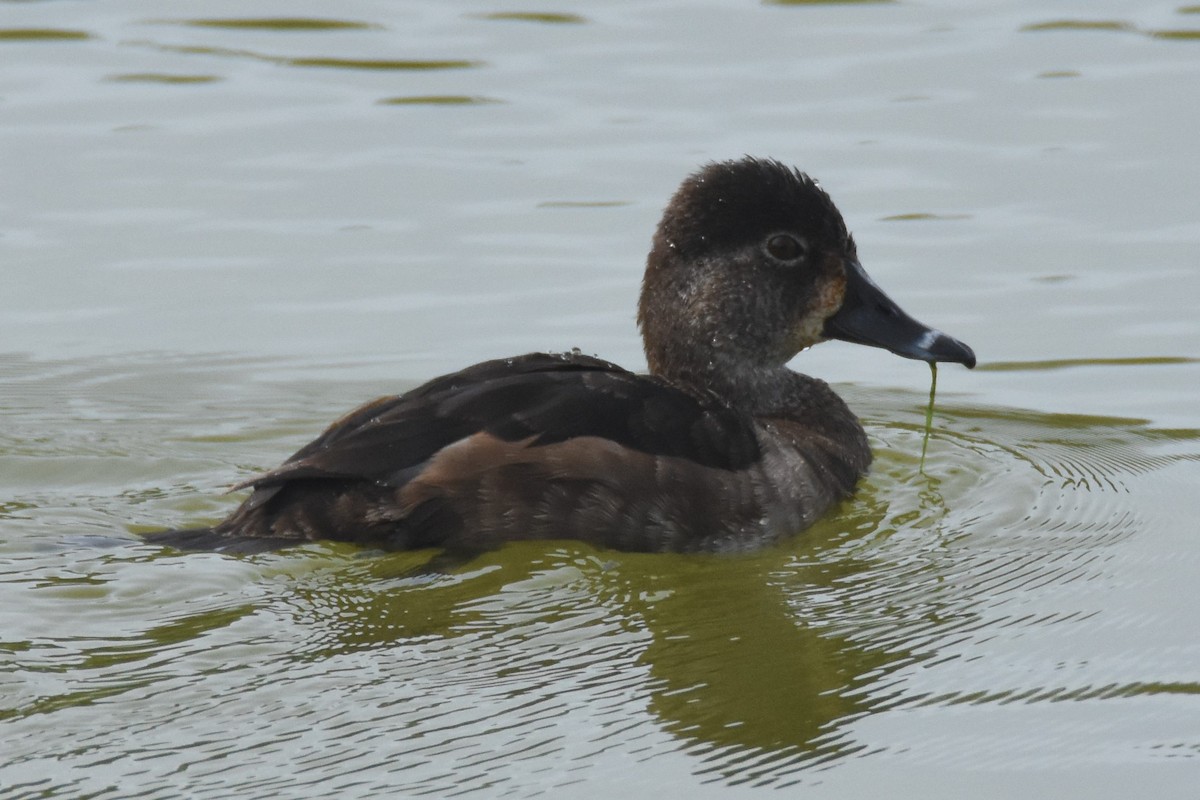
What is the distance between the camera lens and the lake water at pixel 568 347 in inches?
196

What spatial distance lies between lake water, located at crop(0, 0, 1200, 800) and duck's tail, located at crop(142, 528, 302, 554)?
0.17 ft

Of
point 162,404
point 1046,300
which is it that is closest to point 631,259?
point 1046,300

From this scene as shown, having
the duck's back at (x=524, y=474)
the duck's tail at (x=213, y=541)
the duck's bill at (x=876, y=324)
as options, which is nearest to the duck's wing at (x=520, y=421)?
the duck's back at (x=524, y=474)

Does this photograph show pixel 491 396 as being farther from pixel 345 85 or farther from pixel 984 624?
pixel 345 85

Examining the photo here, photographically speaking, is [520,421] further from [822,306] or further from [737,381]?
[822,306]

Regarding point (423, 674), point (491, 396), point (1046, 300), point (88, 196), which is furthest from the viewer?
point (88, 196)

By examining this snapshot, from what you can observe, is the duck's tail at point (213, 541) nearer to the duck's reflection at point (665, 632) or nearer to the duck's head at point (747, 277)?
the duck's reflection at point (665, 632)

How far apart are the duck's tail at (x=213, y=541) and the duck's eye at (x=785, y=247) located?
2.10m

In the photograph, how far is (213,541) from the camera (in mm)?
6199

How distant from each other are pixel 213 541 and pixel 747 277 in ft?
7.04

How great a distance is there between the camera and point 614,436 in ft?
20.7

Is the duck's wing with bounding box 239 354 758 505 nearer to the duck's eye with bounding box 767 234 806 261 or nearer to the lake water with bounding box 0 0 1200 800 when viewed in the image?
the lake water with bounding box 0 0 1200 800

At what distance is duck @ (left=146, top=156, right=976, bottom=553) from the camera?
6109 millimetres

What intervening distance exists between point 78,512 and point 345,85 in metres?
5.77
